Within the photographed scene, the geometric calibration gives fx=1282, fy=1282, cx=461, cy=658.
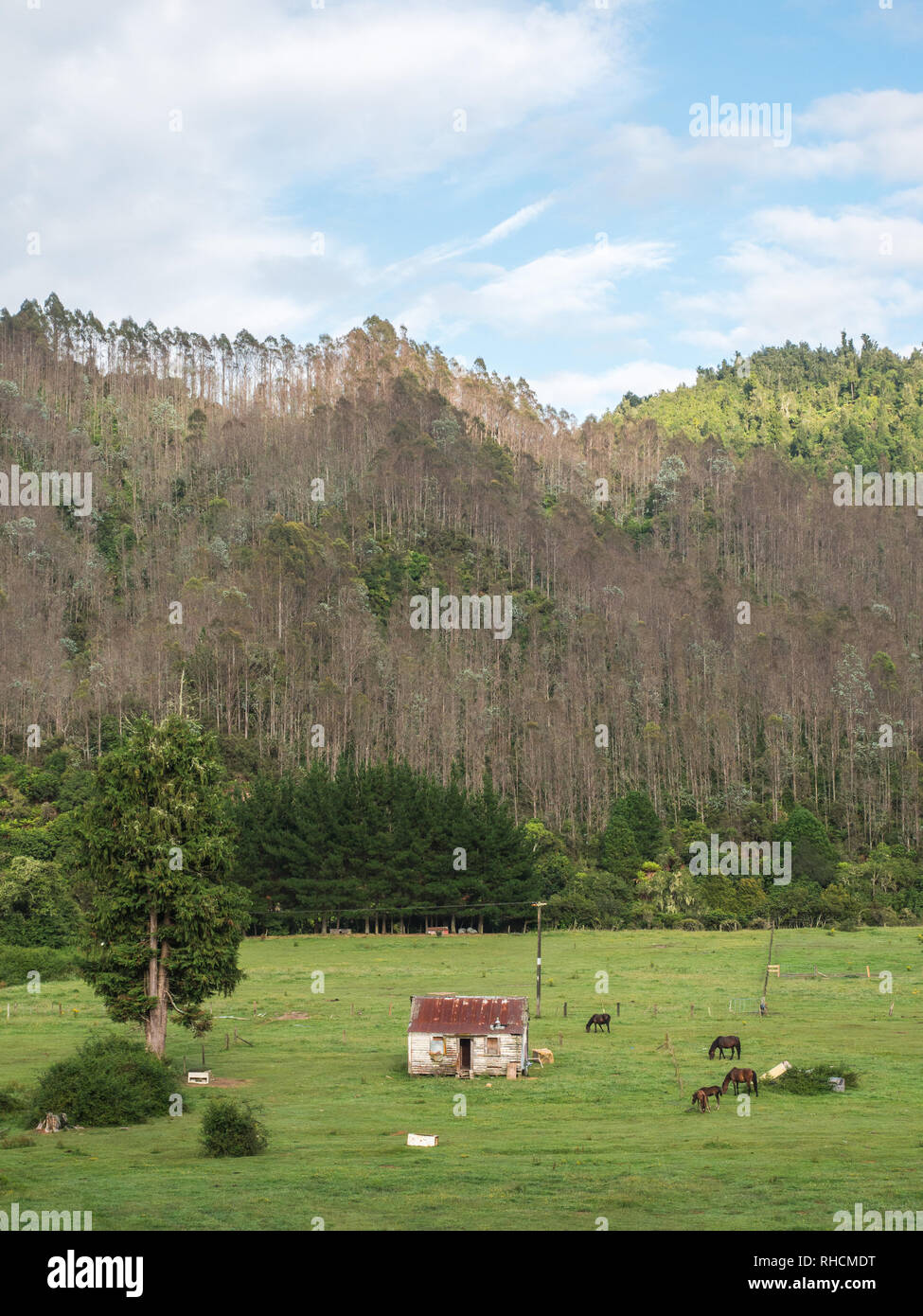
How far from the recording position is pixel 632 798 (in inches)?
4237

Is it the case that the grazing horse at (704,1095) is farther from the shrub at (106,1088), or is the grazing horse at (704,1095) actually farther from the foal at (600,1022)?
the shrub at (106,1088)

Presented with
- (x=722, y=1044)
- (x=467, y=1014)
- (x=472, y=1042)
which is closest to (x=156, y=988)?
(x=467, y=1014)

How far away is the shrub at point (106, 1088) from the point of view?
3741cm

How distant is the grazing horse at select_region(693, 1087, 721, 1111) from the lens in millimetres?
38594

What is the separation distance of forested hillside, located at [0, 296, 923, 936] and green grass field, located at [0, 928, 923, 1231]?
A: 3795cm

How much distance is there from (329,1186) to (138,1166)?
5.73 metres

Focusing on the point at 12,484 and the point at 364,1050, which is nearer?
the point at 364,1050

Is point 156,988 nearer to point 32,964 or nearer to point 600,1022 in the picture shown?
point 600,1022

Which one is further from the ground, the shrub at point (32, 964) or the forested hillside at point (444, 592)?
the forested hillside at point (444, 592)

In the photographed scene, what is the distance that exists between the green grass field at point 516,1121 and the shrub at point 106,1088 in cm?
97

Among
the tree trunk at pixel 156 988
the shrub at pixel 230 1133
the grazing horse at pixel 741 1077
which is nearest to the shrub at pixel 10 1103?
the tree trunk at pixel 156 988

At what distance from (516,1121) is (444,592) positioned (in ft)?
370

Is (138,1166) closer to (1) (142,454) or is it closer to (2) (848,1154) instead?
(2) (848,1154)
